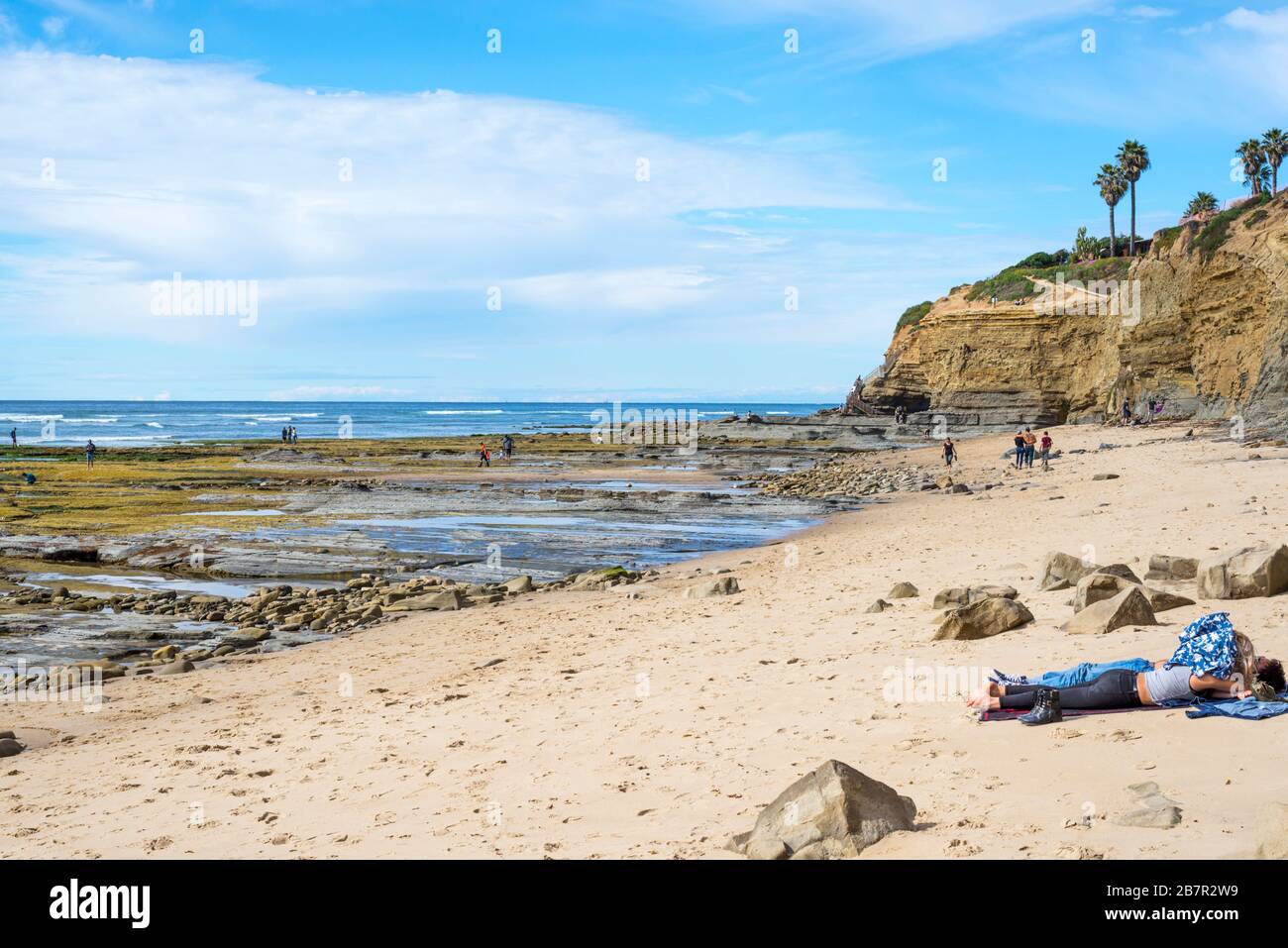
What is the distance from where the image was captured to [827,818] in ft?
17.1

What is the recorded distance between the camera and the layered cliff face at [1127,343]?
3981 centimetres

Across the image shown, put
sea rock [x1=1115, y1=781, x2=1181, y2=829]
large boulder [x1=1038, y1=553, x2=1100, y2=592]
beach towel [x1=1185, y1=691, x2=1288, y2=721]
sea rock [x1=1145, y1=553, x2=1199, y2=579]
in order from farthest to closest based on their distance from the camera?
large boulder [x1=1038, y1=553, x2=1100, y2=592], sea rock [x1=1145, y1=553, x2=1199, y2=579], beach towel [x1=1185, y1=691, x2=1288, y2=721], sea rock [x1=1115, y1=781, x2=1181, y2=829]

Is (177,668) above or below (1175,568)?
below

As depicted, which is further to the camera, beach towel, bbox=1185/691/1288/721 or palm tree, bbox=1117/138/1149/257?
palm tree, bbox=1117/138/1149/257

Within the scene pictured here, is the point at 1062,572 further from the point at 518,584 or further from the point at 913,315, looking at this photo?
the point at 913,315

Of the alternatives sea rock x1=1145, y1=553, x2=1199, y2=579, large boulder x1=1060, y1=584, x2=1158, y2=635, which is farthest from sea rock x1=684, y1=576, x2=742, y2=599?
large boulder x1=1060, y1=584, x2=1158, y2=635

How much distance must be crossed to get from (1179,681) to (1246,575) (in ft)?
12.0

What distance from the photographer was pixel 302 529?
2845 centimetres

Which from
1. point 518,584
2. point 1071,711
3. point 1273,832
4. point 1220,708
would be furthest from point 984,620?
point 518,584

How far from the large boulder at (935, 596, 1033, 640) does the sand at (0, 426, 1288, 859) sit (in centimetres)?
21

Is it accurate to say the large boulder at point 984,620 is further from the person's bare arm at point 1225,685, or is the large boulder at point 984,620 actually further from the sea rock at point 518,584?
the sea rock at point 518,584

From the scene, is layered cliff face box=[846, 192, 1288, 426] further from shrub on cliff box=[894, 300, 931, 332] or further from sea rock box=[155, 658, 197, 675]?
sea rock box=[155, 658, 197, 675]

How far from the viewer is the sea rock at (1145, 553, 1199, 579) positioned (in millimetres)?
11156
